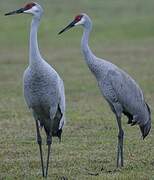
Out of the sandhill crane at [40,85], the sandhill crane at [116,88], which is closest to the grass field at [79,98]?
the sandhill crane at [116,88]

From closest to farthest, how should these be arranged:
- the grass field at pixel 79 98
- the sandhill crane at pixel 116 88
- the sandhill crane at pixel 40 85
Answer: the sandhill crane at pixel 40 85 → the grass field at pixel 79 98 → the sandhill crane at pixel 116 88

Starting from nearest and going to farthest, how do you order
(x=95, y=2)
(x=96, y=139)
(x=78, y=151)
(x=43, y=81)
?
(x=43, y=81), (x=78, y=151), (x=96, y=139), (x=95, y=2)

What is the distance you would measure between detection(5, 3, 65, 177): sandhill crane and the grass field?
781 mm

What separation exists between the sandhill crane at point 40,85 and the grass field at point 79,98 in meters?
0.78

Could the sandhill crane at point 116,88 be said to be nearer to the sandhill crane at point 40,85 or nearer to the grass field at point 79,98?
the grass field at point 79,98

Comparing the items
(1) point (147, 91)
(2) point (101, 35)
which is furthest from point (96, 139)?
(2) point (101, 35)

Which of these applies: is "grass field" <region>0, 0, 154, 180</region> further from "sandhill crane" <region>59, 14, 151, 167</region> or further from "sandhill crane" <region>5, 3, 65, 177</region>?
"sandhill crane" <region>5, 3, 65, 177</region>

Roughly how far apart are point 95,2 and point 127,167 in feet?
122

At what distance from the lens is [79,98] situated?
16.4m

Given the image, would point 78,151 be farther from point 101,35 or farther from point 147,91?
point 101,35

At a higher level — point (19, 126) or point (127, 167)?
point (127, 167)

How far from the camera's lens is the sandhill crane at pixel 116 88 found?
370 inches

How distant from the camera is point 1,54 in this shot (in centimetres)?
2669

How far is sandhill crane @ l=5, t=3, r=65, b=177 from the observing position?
8438 millimetres
